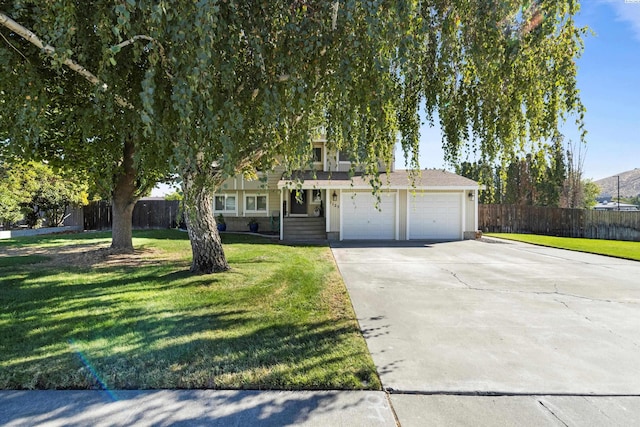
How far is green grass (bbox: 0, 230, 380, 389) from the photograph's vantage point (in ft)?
10.4

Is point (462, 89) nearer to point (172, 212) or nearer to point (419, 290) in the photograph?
point (419, 290)

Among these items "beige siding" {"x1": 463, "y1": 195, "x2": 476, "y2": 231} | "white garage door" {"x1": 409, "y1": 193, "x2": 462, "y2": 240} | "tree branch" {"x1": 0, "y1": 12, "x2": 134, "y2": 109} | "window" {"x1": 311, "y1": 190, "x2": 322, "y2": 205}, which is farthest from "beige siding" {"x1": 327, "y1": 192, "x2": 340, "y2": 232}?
"tree branch" {"x1": 0, "y1": 12, "x2": 134, "y2": 109}

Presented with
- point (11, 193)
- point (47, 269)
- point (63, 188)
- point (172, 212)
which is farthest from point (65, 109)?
point (172, 212)

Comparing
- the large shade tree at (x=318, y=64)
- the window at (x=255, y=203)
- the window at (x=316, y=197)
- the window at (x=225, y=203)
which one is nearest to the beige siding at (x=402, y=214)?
the window at (x=316, y=197)

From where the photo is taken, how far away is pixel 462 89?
4.98 meters

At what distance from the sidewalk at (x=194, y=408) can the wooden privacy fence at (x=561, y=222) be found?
854 inches

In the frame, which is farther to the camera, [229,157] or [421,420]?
[229,157]

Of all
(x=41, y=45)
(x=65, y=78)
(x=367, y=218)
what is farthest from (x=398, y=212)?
(x=41, y=45)

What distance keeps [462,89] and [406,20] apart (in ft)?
6.05

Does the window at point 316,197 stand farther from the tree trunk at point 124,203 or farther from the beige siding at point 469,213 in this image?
the tree trunk at point 124,203

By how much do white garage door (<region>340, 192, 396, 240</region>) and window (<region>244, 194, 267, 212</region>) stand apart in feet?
19.4

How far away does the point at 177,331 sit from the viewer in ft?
14.1

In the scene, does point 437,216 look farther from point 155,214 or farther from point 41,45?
point 155,214

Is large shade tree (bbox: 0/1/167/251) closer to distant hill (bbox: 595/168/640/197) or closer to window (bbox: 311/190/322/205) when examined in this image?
window (bbox: 311/190/322/205)
